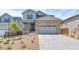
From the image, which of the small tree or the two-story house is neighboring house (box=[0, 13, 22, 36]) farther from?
the two-story house

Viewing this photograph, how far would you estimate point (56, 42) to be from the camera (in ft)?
28.4

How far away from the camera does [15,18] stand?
8.69m

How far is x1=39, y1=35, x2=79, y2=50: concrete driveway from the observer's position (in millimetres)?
8570

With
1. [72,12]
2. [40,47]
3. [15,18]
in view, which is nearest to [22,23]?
[15,18]

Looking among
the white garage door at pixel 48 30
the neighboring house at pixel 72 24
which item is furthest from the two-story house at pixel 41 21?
the neighboring house at pixel 72 24

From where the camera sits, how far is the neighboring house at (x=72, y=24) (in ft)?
28.1

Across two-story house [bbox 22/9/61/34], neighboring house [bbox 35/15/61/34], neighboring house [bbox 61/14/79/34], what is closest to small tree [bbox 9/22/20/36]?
two-story house [bbox 22/9/61/34]

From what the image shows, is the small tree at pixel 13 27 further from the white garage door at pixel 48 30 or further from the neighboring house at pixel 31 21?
the white garage door at pixel 48 30

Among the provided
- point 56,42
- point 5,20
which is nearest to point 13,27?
point 5,20
